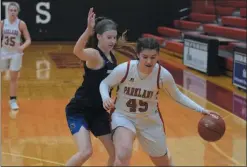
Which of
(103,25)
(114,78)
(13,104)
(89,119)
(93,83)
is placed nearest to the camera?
(103,25)

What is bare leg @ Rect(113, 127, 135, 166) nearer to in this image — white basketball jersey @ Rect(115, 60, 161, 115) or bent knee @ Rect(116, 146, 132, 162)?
bent knee @ Rect(116, 146, 132, 162)

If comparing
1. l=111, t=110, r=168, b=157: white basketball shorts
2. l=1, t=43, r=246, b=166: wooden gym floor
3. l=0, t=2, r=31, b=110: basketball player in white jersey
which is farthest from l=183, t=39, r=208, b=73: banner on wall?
l=111, t=110, r=168, b=157: white basketball shorts

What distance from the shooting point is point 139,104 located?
9.87ft

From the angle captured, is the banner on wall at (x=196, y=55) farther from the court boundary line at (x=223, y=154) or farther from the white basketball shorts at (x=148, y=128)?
the white basketball shorts at (x=148, y=128)

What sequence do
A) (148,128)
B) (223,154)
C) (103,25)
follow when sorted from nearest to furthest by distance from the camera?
(103,25)
(148,128)
(223,154)

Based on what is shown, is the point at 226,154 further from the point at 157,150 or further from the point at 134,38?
the point at 134,38

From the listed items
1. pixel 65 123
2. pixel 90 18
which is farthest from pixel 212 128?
pixel 65 123

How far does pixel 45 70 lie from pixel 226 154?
6.14m

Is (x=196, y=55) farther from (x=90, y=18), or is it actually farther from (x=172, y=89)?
(x=90, y=18)

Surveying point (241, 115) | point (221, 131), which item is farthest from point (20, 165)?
point (241, 115)

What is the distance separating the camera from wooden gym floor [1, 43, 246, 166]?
5.22m

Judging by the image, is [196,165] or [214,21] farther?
[214,21]

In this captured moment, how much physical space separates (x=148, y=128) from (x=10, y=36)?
13.0ft

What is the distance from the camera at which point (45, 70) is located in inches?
423
